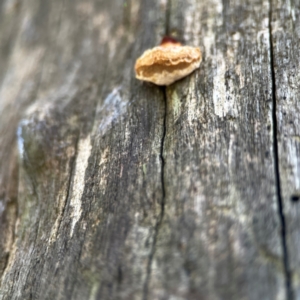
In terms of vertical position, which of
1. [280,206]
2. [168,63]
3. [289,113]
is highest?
[168,63]

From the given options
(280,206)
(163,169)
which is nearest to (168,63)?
(163,169)

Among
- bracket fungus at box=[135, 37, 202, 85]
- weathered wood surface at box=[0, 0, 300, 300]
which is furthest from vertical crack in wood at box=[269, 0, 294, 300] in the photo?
bracket fungus at box=[135, 37, 202, 85]

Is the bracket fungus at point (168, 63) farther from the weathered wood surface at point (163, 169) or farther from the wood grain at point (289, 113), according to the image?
the wood grain at point (289, 113)

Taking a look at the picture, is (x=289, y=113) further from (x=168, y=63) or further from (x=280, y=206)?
(x=168, y=63)

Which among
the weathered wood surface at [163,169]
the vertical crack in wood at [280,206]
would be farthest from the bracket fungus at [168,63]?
the vertical crack in wood at [280,206]

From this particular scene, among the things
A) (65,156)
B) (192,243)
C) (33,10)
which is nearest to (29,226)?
(65,156)
